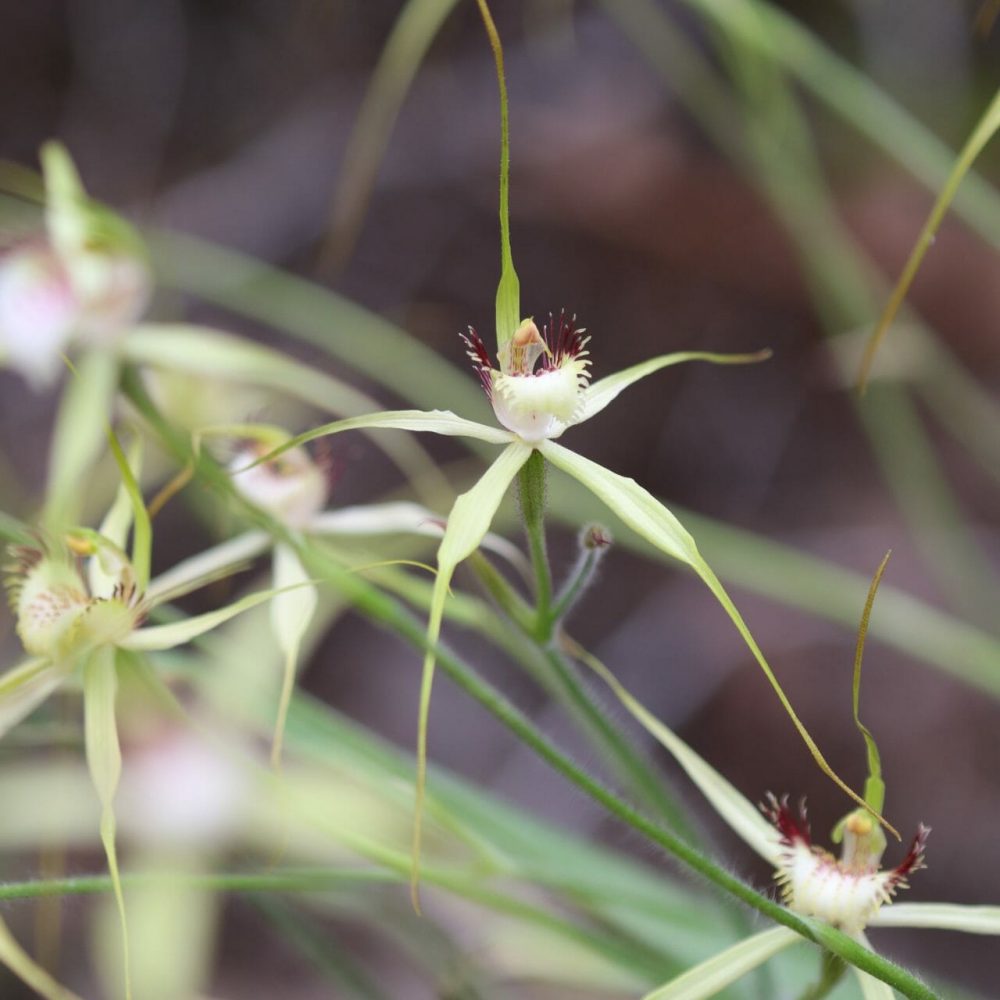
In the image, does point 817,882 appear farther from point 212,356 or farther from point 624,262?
point 624,262

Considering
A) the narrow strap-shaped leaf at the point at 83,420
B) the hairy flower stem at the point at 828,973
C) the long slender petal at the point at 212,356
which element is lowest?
the hairy flower stem at the point at 828,973

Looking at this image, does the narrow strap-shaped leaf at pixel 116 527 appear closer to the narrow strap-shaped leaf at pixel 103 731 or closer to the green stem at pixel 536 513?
the narrow strap-shaped leaf at pixel 103 731

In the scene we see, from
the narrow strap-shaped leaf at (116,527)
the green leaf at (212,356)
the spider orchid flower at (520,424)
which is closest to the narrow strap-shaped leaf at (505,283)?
the spider orchid flower at (520,424)

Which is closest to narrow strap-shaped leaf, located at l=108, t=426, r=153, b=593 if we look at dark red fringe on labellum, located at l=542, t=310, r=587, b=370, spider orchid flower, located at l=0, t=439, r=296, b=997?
spider orchid flower, located at l=0, t=439, r=296, b=997

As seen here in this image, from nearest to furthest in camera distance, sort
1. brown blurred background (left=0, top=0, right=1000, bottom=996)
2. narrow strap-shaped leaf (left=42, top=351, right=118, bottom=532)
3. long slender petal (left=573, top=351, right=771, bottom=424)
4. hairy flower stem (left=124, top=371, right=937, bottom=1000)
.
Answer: hairy flower stem (left=124, top=371, right=937, bottom=1000), long slender petal (left=573, top=351, right=771, bottom=424), narrow strap-shaped leaf (left=42, top=351, right=118, bottom=532), brown blurred background (left=0, top=0, right=1000, bottom=996)

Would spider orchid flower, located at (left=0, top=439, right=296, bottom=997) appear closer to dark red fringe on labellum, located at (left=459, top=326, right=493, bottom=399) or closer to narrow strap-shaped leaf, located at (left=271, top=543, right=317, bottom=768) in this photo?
narrow strap-shaped leaf, located at (left=271, top=543, right=317, bottom=768)

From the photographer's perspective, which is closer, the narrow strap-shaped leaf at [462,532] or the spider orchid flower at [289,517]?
the narrow strap-shaped leaf at [462,532]

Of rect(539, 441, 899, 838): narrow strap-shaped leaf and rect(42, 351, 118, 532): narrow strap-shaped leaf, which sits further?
rect(42, 351, 118, 532): narrow strap-shaped leaf
